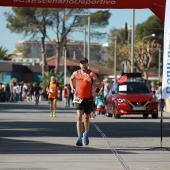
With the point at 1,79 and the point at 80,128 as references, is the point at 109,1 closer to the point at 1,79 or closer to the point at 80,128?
the point at 80,128

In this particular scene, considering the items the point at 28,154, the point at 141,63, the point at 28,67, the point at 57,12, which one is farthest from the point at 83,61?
the point at 28,67

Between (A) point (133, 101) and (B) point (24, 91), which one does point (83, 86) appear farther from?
(B) point (24, 91)

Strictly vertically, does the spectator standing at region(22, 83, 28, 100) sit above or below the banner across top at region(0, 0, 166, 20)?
below

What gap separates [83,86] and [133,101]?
16.0 metres

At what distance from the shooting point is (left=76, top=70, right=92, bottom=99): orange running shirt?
18.5m

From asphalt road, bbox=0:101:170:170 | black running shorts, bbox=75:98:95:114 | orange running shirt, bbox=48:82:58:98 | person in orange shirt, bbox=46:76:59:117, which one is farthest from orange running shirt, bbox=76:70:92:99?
orange running shirt, bbox=48:82:58:98

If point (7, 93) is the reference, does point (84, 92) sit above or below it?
above

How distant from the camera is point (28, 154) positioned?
16.0 m

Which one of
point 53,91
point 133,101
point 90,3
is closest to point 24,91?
point 53,91

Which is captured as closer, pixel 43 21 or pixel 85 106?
pixel 85 106

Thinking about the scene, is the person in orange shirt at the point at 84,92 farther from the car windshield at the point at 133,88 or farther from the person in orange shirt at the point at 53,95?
the car windshield at the point at 133,88

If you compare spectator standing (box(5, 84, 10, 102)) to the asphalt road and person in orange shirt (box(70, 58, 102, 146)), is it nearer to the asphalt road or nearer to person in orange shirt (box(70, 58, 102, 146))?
the asphalt road

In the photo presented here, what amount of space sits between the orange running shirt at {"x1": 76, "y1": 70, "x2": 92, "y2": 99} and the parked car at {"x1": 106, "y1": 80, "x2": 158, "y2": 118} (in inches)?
619

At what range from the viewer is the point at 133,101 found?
34.3 m
